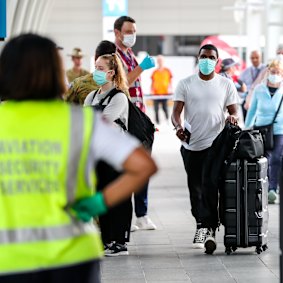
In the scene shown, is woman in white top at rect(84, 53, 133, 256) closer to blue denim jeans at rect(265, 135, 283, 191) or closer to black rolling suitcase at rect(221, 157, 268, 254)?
black rolling suitcase at rect(221, 157, 268, 254)

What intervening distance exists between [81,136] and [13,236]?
379 millimetres

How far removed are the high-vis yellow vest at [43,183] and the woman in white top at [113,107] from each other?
480 centimetres

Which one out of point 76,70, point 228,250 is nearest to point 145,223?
point 228,250

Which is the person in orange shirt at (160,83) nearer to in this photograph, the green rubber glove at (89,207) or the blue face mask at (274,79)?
the blue face mask at (274,79)

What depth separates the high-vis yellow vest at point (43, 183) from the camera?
336 centimetres

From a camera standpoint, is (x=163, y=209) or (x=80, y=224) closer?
(x=80, y=224)

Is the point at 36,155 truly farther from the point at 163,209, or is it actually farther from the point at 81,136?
the point at 163,209

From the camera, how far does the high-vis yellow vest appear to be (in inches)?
132

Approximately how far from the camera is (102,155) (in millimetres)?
3410

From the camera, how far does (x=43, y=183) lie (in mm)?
3385

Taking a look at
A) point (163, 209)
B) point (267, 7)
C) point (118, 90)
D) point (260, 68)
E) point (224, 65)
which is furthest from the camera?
point (267, 7)

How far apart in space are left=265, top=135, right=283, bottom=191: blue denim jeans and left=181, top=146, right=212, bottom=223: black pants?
3496 millimetres

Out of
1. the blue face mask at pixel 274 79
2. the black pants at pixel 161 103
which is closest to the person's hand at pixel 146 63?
the blue face mask at pixel 274 79

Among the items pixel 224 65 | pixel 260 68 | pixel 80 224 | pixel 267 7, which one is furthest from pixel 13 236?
pixel 267 7
